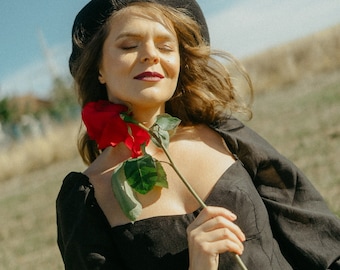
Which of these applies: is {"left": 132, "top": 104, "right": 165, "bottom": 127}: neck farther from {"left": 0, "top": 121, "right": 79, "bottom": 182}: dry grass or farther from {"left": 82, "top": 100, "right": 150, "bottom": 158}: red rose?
{"left": 0, "top": 121, "right": 79, "bottom": 182}: dry grass

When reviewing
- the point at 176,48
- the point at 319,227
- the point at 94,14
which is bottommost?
the point at 319,227

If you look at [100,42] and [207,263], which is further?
[100,42]

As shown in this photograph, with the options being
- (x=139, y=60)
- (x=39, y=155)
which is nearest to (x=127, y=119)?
(x=139, y=60)

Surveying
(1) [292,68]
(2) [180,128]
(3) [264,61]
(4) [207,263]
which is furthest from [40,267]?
(3) [264,61]

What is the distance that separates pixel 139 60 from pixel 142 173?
40cm

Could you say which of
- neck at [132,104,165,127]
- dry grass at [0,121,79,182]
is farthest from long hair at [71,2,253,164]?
dry grass at [0,121,79,182]

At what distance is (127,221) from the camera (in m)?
2.12

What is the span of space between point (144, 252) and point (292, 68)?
23773mm

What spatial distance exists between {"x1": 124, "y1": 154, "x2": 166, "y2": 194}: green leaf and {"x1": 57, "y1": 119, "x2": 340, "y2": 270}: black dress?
0.13 meters

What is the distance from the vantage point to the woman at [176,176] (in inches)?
82.0

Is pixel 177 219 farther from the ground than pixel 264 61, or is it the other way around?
pixel 177 219

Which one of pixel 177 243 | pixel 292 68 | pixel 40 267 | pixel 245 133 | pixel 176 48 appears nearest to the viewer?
pixel 177 243

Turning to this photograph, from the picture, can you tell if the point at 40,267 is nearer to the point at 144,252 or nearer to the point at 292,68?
the point at 144,252

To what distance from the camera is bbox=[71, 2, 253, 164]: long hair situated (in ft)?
7.64
